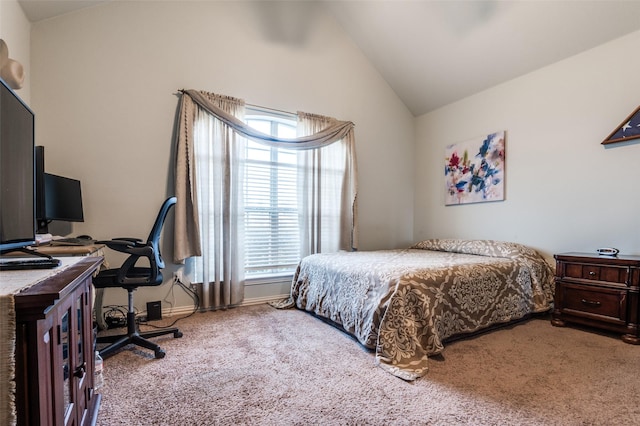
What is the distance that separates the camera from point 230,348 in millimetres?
2166

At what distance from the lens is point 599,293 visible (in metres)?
2.40

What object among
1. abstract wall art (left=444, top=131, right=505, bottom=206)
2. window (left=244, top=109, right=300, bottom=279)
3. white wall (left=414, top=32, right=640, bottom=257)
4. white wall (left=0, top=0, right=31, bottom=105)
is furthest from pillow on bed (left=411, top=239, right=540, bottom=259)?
white wall (left=0, top=0, right=31, bottom=105)

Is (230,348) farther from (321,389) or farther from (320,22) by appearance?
(320,22)

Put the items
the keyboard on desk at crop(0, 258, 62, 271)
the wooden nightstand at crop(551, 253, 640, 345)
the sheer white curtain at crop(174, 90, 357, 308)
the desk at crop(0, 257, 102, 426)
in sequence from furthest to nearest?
the sheer white curtain at crop(174, 90, 357, 308) < the wooden nightstand at crop(551, 253, 640, 345) < the keyboard on desk at crop(0, 258, 62, 271) < the desk at crop(0, 257, 102, 426)

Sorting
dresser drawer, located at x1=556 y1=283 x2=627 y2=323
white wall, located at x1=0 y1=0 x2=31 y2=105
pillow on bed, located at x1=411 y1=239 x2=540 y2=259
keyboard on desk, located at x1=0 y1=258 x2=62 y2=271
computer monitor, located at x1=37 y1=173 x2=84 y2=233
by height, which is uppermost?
white wall, located at x1=0 y1=0 x2=31 y2=105

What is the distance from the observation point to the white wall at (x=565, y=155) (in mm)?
2590

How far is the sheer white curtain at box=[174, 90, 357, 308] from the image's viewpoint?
2879mm

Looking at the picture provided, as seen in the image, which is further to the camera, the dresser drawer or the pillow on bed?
the pillow on bed

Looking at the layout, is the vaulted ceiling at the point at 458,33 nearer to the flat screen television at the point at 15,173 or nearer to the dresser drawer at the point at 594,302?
the flat screen television at the point at 15,173

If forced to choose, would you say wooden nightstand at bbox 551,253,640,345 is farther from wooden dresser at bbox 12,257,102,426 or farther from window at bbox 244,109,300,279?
wooden dresser at bbox 12,257,102,426

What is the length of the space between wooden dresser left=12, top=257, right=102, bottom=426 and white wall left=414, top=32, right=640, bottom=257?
3667 mm

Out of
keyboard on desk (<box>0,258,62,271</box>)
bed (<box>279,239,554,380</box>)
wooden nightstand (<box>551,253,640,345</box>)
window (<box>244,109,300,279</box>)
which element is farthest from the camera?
window (<box>244,109,300,279</box>)

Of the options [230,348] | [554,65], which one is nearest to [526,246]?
[554,65]

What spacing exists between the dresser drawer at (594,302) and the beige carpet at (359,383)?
0.57 ft
